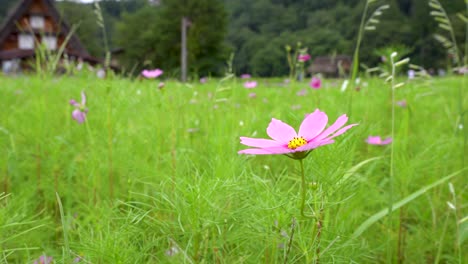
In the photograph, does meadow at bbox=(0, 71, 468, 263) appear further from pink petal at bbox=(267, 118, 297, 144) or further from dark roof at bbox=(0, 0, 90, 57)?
dark roof at bbox=(0, 0, 90, 57)

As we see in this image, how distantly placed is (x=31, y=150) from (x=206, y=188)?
97 cm

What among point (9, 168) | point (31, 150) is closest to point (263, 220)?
point (9, 168)

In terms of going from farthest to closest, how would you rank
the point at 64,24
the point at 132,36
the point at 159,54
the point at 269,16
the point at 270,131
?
1. the point at 132,36
2. the point at 269,16
3. the point at 159,54
4. the point at 64,24
5. the point at 270,131

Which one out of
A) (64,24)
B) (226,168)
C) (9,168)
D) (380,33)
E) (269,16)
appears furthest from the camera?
(380,33)

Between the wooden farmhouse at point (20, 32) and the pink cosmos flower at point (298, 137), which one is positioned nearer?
the pink cosmos flower at point (298, 137)

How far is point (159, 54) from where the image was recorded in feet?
78.5

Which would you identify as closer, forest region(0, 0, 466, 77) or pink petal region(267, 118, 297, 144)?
pink petal region(267, 118, 297, 144)

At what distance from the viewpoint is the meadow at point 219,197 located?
21.5 inches

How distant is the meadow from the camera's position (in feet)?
1.79

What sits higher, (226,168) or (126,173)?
(226,168)

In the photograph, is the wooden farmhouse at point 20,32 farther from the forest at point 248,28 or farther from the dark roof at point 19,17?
the forest at point 248,28

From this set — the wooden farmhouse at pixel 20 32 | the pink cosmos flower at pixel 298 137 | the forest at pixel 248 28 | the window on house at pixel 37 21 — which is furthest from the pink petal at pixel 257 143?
the window on house at pixel 37 21

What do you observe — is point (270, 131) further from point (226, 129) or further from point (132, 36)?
point (132, 36)

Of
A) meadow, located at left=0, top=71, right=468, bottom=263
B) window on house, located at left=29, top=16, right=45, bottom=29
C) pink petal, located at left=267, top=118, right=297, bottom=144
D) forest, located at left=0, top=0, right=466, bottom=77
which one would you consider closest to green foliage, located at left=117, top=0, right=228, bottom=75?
forest, located at left=0, top=0, right=466, bottom=77
